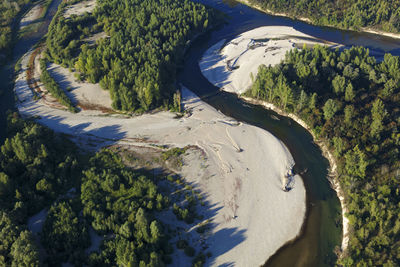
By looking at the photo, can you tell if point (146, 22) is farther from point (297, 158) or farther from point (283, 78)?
point (297, 158)

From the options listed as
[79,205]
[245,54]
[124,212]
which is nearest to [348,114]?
[245,54]

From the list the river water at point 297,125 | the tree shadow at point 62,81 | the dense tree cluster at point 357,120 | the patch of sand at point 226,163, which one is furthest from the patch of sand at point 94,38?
the dense tree cluster at point 357,120

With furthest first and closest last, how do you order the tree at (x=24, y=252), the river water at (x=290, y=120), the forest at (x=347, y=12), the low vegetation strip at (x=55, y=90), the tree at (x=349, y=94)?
1. the forest at (x=347, y=12)
2. the low vegetation strip at (x=55, y=90)
3. the tree at (x=349, y=94)
4. the river water at (x=290, y=120)
5. the tree at (x=24, y=252)

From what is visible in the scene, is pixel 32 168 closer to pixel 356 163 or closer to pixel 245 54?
pixel 356 163

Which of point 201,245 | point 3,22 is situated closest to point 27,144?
point 201,245

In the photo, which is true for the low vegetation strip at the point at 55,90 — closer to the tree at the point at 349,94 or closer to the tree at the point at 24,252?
the tree at the point at 24,252

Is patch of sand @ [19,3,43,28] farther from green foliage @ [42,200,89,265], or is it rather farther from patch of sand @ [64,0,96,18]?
green foliage @ [42,200,89,265]
